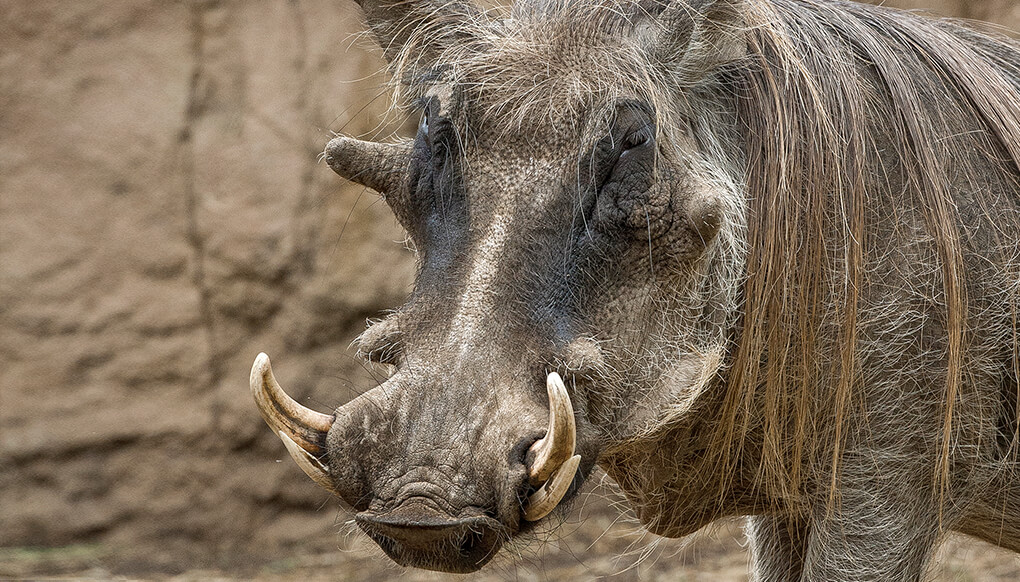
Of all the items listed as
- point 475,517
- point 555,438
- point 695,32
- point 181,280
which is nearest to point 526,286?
point 555,438

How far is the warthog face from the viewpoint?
5.39ft

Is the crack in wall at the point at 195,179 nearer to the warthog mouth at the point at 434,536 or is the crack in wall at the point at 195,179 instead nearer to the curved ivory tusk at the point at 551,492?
the warthog mouth at the point at 434,536

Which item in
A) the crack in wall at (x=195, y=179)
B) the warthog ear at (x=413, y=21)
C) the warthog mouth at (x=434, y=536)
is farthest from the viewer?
the crack in wall at (x=195, y=179)

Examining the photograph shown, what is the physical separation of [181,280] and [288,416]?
325 cm

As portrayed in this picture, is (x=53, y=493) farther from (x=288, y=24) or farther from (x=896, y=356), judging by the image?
(x=896, y=356)

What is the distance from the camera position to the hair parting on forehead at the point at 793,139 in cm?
197

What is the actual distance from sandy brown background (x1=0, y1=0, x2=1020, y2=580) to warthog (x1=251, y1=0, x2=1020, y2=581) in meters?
2.59

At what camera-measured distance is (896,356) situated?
198 centimetres

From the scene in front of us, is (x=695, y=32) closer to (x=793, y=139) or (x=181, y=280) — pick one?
(x=793, y=139)

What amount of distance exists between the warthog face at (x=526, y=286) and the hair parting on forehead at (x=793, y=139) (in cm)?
1

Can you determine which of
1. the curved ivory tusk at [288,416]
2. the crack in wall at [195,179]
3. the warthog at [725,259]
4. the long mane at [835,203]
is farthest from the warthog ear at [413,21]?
the crack in wall at [195,179]

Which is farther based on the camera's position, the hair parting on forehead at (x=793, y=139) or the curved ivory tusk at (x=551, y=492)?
the hair parting on forehead at (x=793, y=139)

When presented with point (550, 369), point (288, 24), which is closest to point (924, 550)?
point (550, 369)

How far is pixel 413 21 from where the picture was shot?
2.35 m
